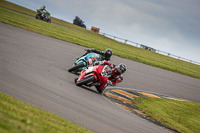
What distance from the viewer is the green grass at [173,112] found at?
376 inches

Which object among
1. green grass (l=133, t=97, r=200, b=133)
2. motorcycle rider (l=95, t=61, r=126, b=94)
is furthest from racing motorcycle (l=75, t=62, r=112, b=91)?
green grass (l=133, t=97, r=200, b=133)

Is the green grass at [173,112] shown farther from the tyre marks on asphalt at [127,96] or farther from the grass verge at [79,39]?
the grass verge at [79,39]

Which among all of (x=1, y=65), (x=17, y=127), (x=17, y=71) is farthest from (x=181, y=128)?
(x=17, y=127)

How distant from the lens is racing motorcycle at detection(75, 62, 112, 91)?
969 centimetres

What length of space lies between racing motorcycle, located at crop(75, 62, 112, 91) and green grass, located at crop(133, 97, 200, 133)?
6.14ft

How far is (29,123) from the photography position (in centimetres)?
376

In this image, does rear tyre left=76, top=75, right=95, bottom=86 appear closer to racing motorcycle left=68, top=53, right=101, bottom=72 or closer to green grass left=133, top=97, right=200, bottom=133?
racing motorcycle left=68, top=53, right=101, bottom=72

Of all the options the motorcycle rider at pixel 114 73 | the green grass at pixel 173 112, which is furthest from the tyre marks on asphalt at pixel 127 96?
the motorcycle rider at pixel 114 73

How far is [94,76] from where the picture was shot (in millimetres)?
9672

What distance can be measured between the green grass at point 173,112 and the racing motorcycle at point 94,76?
6.14 ft

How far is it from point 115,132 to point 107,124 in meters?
0.46

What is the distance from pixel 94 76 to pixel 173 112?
13.8 ft

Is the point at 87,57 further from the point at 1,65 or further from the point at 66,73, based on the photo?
the point at 1,65

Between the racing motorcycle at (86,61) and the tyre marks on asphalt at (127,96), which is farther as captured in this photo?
the racing motorcycle at (86,61)
